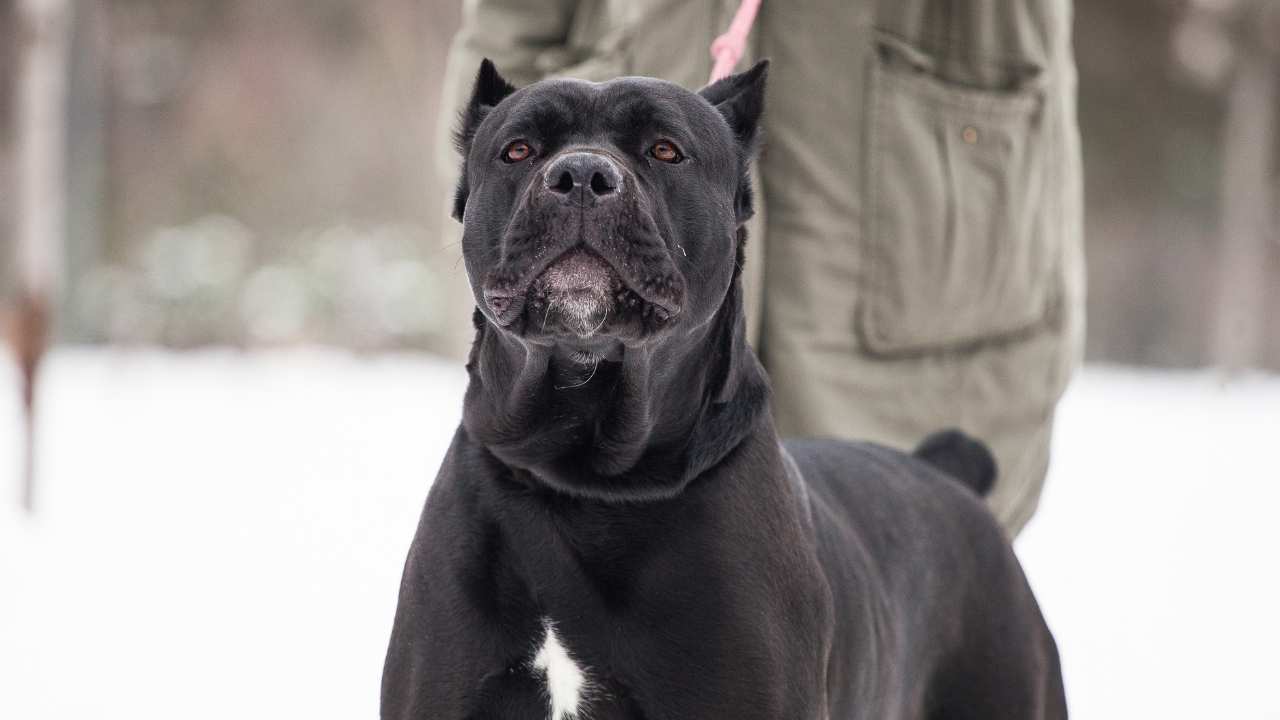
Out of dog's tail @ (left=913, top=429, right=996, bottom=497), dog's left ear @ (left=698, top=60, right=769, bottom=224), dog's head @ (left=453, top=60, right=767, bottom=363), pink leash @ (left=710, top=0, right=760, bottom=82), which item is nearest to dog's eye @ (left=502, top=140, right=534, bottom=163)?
dog's head @ (left=453, top=60, right=767, bottom=363)

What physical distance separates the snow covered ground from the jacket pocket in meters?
1.26

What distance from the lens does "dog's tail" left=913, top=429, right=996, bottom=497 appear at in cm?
257

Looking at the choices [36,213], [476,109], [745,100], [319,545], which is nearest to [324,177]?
[36,213]

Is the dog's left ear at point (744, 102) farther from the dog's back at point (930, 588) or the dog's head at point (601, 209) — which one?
the dog's back at point (930, 588)

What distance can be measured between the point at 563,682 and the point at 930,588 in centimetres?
78

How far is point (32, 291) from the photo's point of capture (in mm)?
5270

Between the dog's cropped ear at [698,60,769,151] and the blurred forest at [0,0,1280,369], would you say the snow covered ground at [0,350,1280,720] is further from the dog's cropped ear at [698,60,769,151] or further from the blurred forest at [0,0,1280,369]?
the dog's cropped ear at [698,60,769,151]

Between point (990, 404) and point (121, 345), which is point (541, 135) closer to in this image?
point (990, 404)

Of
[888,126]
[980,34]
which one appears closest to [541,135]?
[888,126]

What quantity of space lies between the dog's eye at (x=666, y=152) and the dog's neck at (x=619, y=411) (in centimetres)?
23

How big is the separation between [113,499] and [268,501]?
632 millimetres

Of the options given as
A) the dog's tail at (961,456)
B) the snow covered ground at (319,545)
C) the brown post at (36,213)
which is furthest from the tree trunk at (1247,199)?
the dog's tail at (961,456)

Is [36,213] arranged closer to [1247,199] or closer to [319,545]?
[319,545]

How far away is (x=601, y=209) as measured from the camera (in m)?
1.68
